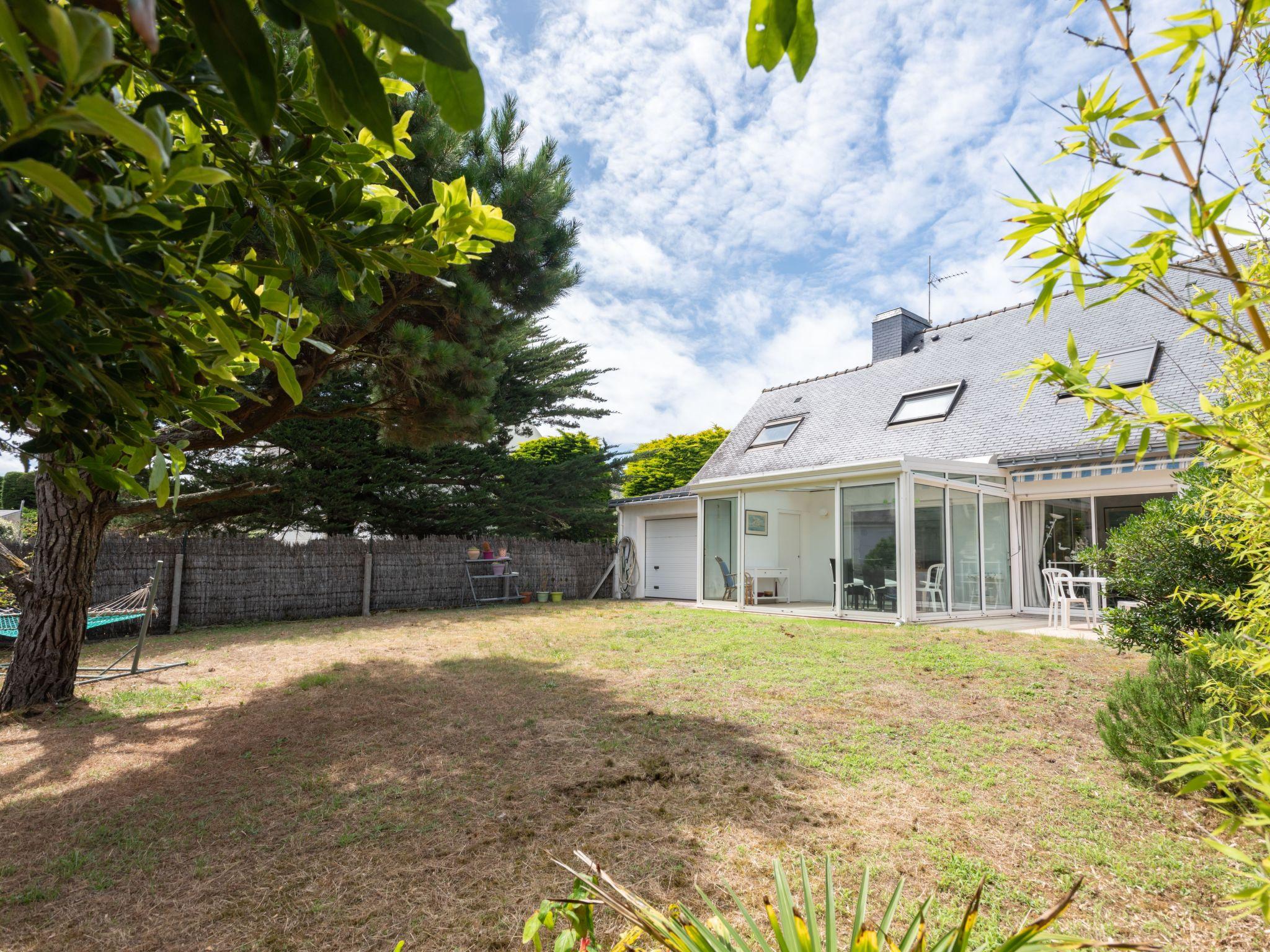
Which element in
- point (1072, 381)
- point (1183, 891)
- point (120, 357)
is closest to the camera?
point (1072, 381)

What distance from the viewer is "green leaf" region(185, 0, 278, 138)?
492 millimetres

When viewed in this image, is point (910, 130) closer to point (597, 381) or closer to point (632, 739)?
point (632, 739)

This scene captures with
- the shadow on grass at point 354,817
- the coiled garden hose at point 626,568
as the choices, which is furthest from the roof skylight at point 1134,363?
the coiled garden hose at point 626,568

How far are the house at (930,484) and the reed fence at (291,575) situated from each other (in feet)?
14.6

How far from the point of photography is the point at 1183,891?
2428mm

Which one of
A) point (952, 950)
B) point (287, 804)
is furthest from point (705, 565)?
point (952, 950)

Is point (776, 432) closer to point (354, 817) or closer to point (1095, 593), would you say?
point (1095, 593)

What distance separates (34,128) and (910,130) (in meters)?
4.85

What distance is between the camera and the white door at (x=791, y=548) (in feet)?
45.4

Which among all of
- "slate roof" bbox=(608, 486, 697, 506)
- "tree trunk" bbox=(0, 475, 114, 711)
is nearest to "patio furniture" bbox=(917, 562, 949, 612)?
"slate roof" bbox=(608, 486, 697, 506)

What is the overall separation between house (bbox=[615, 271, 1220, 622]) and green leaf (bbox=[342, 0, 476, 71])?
388 inches

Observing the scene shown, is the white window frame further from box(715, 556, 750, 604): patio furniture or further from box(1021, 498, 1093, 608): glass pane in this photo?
box(1021, 498, 1093, 608): glass pane

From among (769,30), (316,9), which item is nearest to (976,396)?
(769,30)

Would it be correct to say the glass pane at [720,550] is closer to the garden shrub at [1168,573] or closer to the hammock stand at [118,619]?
the garden shrub at [1168,573]
